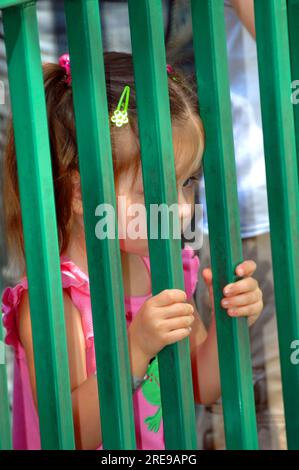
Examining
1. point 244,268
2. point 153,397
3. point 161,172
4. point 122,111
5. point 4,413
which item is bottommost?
point 153,397

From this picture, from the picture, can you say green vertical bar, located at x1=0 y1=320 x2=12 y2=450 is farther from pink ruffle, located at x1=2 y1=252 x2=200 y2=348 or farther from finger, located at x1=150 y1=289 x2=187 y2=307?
pink ruffle, located at x1=2 y1=252 x2=200 y2=348

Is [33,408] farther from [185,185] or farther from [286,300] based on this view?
[286,300]

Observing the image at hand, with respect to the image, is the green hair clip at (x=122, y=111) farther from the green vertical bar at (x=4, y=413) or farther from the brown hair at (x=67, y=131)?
the green vertical bar at (x=4, y=413)

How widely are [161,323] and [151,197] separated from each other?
0.62 feet

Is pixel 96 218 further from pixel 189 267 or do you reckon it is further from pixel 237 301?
pixel 189 267

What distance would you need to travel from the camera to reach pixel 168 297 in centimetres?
89

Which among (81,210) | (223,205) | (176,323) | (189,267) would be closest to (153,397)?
(189,267)

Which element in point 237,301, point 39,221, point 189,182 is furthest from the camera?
point 189,182

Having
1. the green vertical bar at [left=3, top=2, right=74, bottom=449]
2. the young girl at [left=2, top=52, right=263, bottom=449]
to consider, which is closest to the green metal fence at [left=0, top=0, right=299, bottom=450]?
the green vertical bar at [left=3, top=2, right=74, bottom=449]

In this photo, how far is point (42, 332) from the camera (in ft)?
2.68

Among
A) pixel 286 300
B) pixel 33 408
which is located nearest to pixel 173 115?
pixel 286 300

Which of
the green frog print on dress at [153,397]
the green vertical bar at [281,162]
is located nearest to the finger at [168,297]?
the green vertical bar at [281,162]

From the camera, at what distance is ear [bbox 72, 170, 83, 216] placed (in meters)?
1.23

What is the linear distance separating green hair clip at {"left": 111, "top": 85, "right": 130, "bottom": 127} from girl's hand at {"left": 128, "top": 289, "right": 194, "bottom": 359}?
0.28 metres
